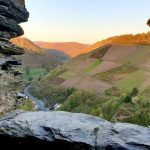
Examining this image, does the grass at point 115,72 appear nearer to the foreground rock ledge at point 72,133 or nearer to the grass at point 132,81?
the grass at point 132,81

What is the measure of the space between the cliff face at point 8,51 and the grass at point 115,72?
152 meters

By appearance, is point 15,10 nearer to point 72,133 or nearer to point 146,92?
point 72,133

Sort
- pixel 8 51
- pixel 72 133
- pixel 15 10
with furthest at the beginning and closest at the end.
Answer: pixel 15 10, pixel 8 51, pixel 72 133

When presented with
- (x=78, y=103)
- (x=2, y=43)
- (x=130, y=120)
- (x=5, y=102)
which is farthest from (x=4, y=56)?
(x=78, y=103)

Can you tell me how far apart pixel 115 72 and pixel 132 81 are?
21379 mm

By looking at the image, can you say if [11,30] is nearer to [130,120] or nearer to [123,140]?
[123,140]

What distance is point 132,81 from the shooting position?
168 meters

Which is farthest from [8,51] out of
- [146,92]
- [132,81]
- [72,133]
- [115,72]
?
[115,72]

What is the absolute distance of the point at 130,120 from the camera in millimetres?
108875

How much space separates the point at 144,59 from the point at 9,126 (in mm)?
169790

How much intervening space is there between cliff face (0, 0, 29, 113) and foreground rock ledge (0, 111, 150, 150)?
4.82 metres

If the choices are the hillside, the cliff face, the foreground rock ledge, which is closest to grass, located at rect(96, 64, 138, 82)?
the hillside

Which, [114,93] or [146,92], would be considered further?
[114,93]

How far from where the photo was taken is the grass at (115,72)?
18288 cm
